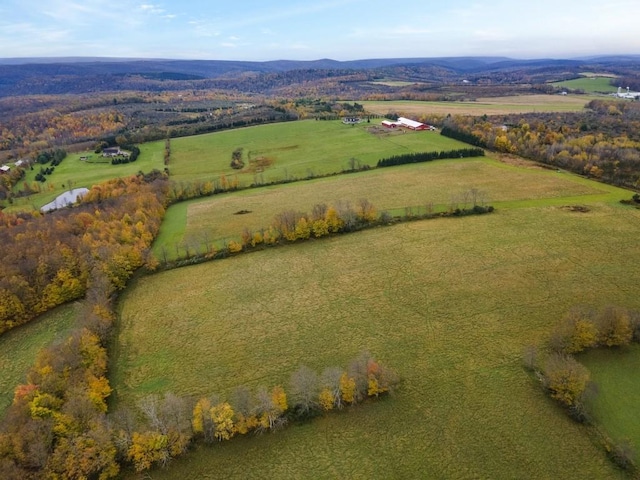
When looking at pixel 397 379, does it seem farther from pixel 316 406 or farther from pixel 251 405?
pixel 251 405

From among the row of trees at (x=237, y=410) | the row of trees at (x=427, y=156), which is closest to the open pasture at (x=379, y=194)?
the row of trees at (x=427, y=156)

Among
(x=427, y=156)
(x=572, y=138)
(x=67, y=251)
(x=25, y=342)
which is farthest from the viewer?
(x=427, y=156)

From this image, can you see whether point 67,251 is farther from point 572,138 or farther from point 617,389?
point 572,138

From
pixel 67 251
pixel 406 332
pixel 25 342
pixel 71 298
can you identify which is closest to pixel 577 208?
pixel 406 332

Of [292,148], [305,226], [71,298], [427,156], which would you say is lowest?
[71,298]

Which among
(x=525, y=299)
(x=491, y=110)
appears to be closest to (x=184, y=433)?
(x=525, y=299)

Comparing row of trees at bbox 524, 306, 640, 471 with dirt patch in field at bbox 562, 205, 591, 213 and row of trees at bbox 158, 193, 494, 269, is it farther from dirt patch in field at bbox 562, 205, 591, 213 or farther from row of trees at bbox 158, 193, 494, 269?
dirt patch in field at bbox 562, 205, 591, 213

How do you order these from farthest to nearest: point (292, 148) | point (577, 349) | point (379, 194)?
1. point (292, 148)
2. point (379, 194)
3. point (577, 349)
